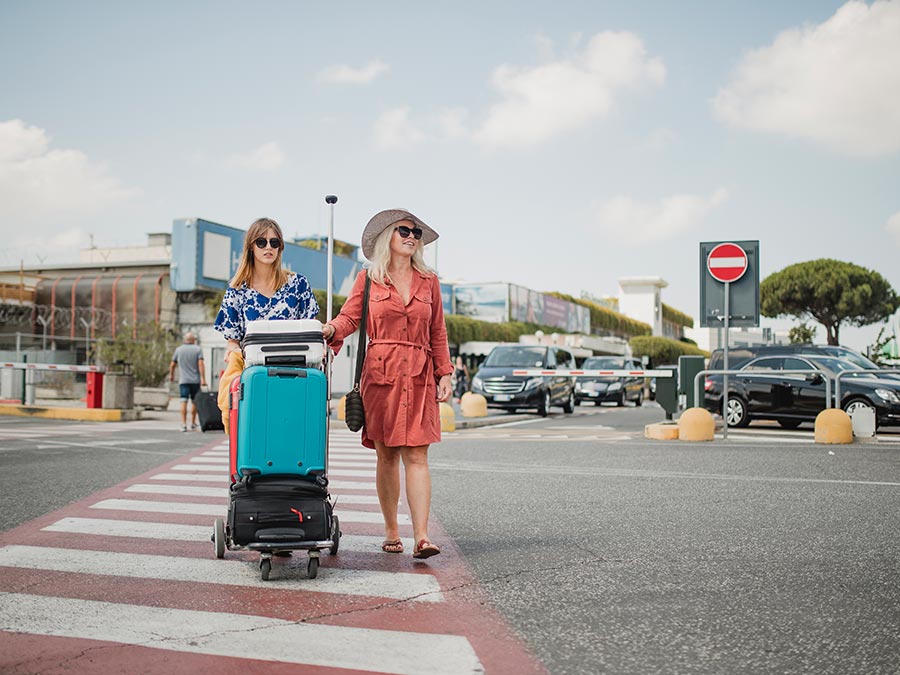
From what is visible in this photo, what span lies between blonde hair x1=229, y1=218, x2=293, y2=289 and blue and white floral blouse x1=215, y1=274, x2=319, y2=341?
3 cm

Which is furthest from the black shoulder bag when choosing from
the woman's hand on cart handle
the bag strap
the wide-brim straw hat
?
the woman's hand on cart handle

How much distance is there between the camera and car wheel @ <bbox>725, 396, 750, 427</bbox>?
18266 millimetres

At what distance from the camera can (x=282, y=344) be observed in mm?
4898

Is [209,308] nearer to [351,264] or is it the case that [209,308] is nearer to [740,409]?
[351,264]

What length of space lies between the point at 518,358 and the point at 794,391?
9840mm

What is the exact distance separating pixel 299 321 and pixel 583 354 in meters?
56.5

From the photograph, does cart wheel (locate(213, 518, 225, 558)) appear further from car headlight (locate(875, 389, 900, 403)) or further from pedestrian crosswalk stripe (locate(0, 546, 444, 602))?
car headlight (locate(875, 389, 900, 403))

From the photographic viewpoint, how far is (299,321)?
4.99m

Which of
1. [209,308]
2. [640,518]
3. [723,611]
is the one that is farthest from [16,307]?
[723,611]

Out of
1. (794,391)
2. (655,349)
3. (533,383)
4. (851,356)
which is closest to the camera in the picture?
(794,391)

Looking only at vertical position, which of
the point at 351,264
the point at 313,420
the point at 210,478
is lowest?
the point at 210,478

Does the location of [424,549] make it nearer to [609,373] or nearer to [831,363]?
[831,363]

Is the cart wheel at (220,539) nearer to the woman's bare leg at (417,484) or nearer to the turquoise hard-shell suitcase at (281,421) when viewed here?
the turquoise hard-shell suitcase at (281,421)

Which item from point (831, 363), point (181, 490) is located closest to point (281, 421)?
point (181, 490)
